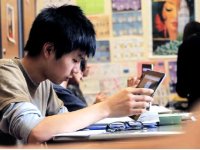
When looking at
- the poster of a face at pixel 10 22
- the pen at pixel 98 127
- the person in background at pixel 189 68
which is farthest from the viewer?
the poster of a face at pixel 10 22

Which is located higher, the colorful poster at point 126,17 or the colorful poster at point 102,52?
the colorful poster at point 126,17

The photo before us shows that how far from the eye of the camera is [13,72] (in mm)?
1172

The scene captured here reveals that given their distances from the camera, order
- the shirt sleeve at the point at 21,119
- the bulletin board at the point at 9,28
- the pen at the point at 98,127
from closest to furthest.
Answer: the shirt sleeve at the point at 21,119 < the pen at the point at 98,127 < the bulletin board at the point at 9,28

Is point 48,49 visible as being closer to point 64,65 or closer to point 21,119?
point 64,65

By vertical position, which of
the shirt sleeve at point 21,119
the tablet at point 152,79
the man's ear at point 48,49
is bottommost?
the shirt sleeve at point 21,119

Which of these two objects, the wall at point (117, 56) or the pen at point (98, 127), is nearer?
the pen at point (98, 127)

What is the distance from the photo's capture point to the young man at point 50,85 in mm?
1043

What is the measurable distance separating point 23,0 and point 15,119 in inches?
73.0

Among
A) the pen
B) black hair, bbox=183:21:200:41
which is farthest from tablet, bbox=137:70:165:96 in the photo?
black hair, bbox=183:21:200:41

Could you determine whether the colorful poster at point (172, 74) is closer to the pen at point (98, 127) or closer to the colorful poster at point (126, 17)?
the colorful poster at point (126, 17)

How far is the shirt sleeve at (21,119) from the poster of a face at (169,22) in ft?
5.99

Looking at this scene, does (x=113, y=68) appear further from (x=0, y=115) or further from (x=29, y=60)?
(x=0, y=115)

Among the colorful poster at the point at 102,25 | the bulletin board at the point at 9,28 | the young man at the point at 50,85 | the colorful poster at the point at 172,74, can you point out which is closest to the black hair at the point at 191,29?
the colorful poster at the point at 172,74

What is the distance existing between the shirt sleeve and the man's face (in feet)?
0.67
